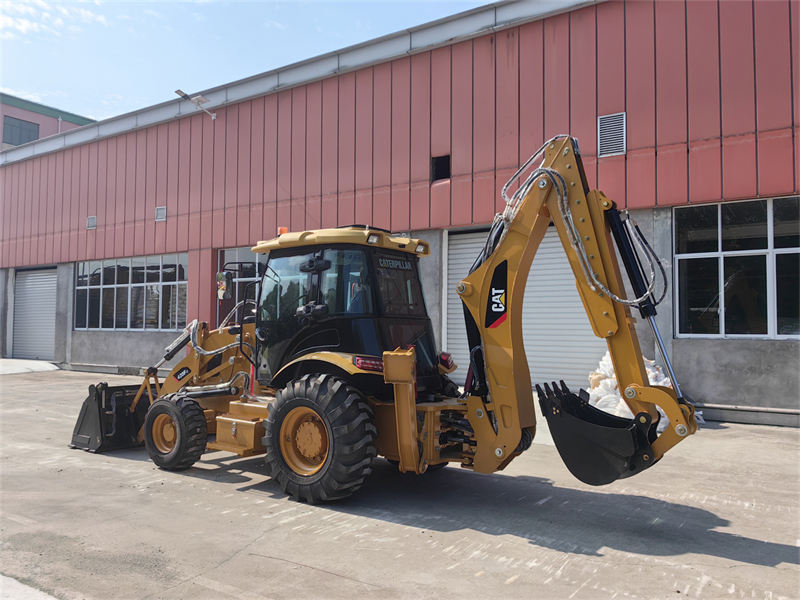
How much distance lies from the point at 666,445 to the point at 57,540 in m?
4.84

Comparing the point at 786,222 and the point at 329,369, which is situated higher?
the point at 786,222

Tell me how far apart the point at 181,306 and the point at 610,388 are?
44.4 ft

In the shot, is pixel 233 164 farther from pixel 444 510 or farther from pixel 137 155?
pixel 444 510

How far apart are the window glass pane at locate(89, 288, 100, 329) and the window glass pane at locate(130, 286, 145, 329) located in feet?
6.35

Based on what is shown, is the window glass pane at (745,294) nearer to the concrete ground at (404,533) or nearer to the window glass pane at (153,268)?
the concrete ground at (404,533)

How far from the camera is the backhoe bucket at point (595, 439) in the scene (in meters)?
4.57

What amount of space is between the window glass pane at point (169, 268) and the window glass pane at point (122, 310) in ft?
6.61

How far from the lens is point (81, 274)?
2166cm

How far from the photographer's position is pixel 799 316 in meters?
10.1

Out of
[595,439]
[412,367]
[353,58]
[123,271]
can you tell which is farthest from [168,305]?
[595,439]

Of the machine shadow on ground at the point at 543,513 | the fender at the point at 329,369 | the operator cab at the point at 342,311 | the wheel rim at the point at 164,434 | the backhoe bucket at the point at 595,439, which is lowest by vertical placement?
the machine shadow on ground at the point at 543,513

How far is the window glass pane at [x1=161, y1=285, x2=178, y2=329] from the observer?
18.8m

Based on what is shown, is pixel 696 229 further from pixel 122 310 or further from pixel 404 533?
pixel 122 310

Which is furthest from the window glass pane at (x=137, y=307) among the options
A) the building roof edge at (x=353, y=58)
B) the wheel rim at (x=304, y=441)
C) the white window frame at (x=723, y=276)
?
the white window frame at (x=723, y=276)
